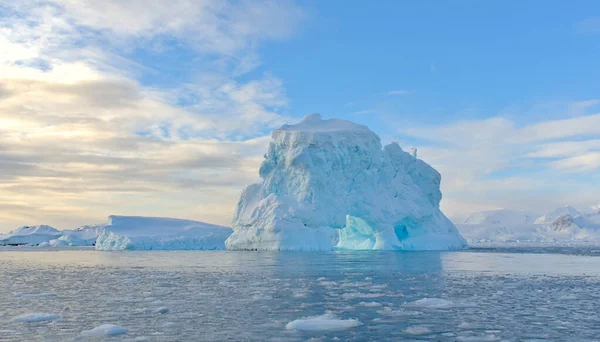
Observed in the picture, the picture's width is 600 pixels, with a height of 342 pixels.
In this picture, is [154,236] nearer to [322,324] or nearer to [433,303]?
[433,303]

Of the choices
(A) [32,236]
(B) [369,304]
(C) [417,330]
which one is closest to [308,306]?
(B) [369,304]

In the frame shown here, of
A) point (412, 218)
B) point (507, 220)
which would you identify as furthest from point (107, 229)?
point (507, 220)

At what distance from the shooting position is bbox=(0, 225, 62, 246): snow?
112 meters

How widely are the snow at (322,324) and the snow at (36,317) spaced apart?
192 inches

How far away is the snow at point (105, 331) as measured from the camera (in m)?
8.94

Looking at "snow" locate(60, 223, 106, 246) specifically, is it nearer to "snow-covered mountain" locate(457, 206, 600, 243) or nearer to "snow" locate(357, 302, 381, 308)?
"snow" locate(357, 302, 381, 308)

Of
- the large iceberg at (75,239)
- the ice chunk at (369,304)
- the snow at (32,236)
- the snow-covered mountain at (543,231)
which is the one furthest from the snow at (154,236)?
the snow-covered mountain at (543,231)

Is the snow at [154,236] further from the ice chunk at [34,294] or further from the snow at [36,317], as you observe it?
the snow at [36,317]

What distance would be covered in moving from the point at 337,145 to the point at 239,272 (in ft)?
88.3

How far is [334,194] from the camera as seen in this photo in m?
46.2

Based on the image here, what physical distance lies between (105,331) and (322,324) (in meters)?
3.88

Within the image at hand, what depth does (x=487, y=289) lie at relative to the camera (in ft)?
50.6

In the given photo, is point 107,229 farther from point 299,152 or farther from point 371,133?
point 371,133

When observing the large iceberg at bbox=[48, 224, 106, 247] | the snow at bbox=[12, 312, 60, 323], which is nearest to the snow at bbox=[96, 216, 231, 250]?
the large iceberg at bbox=[48, 224, 106, 247]
